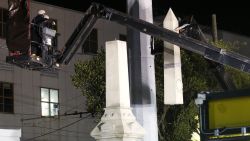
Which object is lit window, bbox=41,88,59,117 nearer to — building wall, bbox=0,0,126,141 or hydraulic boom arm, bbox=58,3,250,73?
building wall, bbox=0,0,126,141

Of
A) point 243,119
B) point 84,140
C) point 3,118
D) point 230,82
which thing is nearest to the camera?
point 243,119

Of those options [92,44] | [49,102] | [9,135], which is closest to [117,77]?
[9,135]

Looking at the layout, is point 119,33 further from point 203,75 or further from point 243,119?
point 243,119

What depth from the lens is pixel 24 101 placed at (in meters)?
30.5

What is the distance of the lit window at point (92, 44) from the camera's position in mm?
34344

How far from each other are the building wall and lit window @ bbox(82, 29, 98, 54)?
10.1 inches

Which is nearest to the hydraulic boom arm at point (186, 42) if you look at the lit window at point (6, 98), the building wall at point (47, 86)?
the building wall at point (47, 86)

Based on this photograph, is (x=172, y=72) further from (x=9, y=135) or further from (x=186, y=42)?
(x=9, y=135)

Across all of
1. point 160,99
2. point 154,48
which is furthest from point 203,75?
point 154,48

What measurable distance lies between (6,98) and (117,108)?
2164cm

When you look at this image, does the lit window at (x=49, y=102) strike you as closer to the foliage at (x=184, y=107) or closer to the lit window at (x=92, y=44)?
the lit window at (x=92, y=44)

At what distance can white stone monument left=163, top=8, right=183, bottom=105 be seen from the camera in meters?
10.4

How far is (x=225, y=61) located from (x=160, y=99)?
527 inches

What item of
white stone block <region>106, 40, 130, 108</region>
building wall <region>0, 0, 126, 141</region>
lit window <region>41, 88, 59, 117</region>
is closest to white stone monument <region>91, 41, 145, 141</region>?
white stone block <region>106, 40, 130, 108</region>
